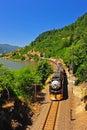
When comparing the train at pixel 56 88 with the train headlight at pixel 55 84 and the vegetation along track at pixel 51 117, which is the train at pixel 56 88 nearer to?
the train headlight at pixel 55 84

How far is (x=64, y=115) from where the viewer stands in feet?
139

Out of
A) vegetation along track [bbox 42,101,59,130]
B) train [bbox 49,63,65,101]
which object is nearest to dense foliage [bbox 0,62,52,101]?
train [bbox 49,63,65,101]

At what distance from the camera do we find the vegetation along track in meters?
36.5

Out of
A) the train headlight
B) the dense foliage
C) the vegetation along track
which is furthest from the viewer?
the train headlight

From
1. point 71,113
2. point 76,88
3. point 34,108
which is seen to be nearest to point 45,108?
point 34,108

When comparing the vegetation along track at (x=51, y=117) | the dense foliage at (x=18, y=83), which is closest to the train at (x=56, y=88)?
the vegetation along track at (x=51, y=117)

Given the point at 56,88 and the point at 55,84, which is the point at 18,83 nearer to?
the point at 55,84

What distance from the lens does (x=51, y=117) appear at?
4106cm

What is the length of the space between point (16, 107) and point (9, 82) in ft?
12.5

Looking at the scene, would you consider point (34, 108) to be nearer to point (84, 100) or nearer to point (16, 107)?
point (16, 107)

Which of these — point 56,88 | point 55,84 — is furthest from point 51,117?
point 56,88

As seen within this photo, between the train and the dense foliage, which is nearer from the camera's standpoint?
the dense foliage

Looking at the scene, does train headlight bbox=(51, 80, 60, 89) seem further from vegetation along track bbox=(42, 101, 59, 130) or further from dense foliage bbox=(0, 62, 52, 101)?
vegetation along track bbox=(42, 101, 59, 130)

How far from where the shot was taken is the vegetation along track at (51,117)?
3651 centimetres
